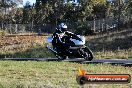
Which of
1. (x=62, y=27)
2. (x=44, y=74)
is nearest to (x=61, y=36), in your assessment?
(x=62, y=27)

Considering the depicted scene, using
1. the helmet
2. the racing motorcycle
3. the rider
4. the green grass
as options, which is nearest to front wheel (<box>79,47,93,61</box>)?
the racing motorcycle

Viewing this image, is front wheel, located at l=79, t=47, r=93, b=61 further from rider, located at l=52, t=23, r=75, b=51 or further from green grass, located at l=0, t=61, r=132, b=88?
A: green grass, located at l=0, t=61, r=132, b=88

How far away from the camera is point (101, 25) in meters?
73.7

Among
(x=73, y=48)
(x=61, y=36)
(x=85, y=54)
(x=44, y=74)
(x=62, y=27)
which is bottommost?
(x=44, y=74)

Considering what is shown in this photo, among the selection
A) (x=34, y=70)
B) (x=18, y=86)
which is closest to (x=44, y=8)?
(x=34, y=70)

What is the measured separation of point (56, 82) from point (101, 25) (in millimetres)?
58406

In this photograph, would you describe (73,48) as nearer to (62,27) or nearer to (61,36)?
(61,36)

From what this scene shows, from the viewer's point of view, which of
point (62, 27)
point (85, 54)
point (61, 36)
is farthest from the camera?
point (85, 54)

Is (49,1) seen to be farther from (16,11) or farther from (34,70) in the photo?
(34,70)

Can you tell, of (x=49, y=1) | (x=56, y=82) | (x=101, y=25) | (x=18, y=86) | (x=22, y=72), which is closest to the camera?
(x=18, y=86)

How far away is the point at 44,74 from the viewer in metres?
18.6

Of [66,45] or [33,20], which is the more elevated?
[66,45]

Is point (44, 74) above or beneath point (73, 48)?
beneath

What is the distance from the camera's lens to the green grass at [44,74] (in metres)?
14.8
